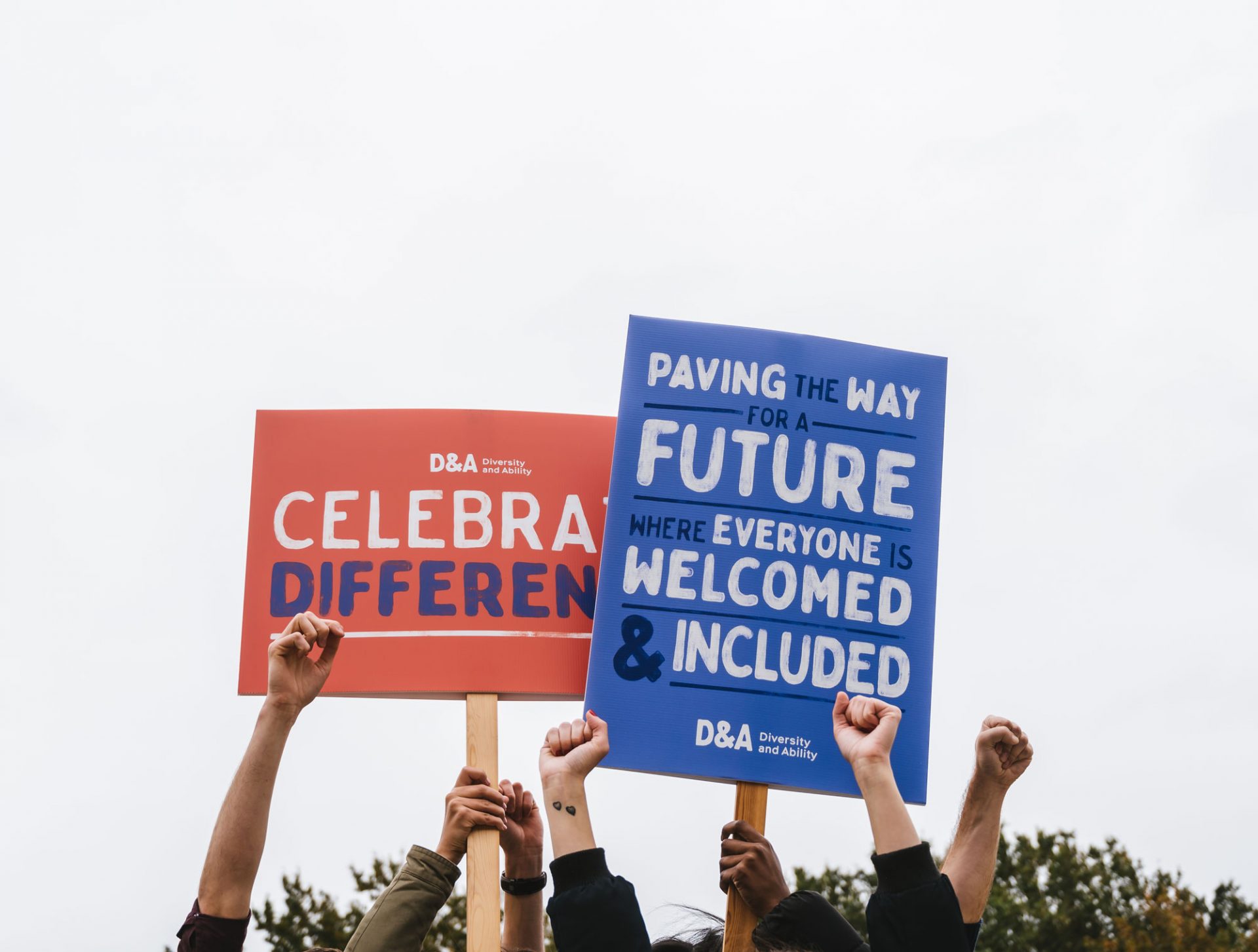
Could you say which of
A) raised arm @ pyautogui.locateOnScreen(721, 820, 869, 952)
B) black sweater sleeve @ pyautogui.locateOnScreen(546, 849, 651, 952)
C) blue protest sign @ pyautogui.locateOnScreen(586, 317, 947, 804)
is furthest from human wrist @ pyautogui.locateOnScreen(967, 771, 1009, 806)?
black sweater sleeve @ pyautogui.locateOnScreen(546, 849, 651, 952)

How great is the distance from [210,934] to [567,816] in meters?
0.77

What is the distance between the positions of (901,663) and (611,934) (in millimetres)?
1460

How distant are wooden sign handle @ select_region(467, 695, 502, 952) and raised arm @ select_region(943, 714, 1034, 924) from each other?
1.09 meters

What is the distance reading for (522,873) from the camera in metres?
3.58

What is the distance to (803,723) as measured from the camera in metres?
3.58

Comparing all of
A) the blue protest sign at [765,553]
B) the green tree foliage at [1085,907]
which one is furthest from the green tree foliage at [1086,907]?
the blue protest sign at [765,553]

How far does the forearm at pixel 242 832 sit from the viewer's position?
2.48 meters

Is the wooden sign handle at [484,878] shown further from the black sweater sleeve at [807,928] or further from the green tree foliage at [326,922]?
the green tree foliage at [326,922]

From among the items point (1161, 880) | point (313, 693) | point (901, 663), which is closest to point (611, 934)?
point (313, 693)

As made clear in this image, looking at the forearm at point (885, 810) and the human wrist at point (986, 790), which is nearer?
the forearm at point (885, 810)

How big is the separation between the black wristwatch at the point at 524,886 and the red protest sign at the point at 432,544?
0.49m

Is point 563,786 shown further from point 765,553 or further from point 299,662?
point 765,553

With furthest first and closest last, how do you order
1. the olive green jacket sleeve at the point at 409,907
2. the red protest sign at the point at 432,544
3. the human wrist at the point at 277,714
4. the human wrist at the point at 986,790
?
the red protest sign at the point at 432,544
the human wrist at the point at 986,790
the olive green jacket sleeve at the point at 409,907
the human wrist at the point at 277,714

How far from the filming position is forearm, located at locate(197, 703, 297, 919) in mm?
2482
